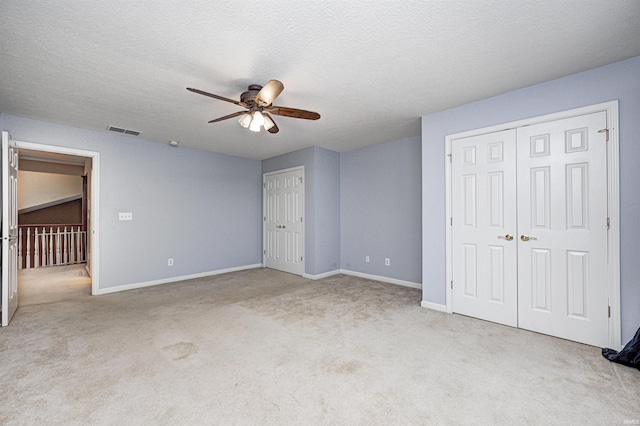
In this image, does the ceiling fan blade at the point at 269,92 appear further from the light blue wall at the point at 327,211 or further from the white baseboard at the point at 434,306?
the white baseboard at the point at 434,306

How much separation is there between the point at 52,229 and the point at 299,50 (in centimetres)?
760

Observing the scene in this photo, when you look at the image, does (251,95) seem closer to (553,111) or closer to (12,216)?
(553,111)

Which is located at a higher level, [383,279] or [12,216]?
[12,216]

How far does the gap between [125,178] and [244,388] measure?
4016 mm

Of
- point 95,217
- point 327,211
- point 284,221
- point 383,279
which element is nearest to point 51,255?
point 95,217

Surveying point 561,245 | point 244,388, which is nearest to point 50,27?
point 244,388

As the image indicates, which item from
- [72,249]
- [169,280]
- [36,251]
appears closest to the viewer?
[169,280]

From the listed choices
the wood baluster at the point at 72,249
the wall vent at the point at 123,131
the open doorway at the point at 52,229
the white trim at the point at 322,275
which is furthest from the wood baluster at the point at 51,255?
the white trim at the point at 322,275

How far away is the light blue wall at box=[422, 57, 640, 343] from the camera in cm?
234

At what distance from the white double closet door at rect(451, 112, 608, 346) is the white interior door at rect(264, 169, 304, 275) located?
289cm

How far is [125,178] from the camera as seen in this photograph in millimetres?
4512

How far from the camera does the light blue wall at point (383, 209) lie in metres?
4.68

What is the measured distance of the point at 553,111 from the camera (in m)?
2.70

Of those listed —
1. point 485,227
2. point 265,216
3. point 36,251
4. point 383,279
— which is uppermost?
point 265,216
